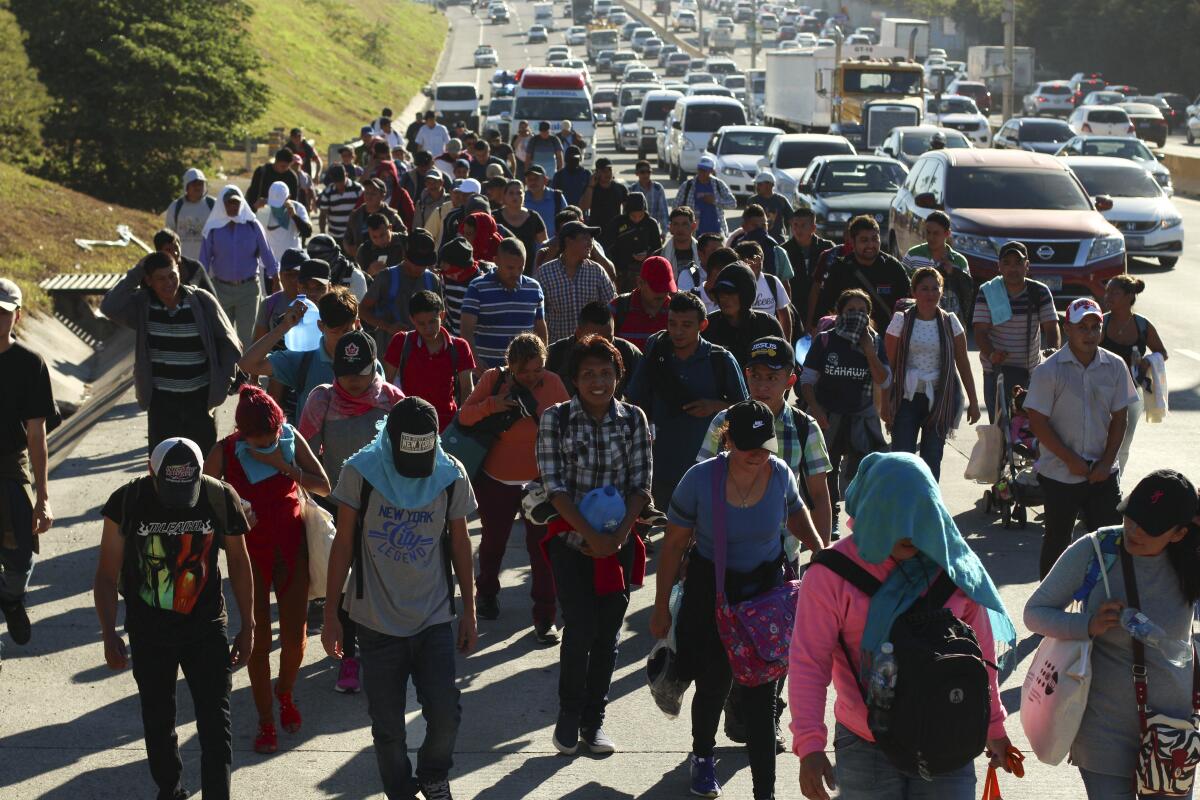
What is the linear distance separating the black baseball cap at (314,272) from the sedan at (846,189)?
15675 millimetres

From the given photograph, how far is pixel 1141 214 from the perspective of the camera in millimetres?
25594

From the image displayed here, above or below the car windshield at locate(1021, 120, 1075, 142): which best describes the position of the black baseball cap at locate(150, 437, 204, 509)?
above

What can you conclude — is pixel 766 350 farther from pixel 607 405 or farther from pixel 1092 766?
pixel 1092 766

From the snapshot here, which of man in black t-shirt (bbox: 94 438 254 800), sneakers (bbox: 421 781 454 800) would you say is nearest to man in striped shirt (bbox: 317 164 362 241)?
man in black t-shirt (bbox: 94 438 254 800)

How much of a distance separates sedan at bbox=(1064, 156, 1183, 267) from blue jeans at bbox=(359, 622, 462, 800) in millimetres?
20459

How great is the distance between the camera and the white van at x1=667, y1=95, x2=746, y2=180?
37.7 metres

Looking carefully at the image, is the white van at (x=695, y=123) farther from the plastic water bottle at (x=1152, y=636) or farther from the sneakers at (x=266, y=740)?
the plastic water bottle at (x=1152, y=636)

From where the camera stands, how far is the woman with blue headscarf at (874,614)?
4.51 m

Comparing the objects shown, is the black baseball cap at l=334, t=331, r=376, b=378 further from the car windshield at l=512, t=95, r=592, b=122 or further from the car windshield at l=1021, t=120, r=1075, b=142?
the car windshield at l=1021, t=120, r=1075, b=142

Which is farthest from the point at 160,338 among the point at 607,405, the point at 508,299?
the point at 607,405

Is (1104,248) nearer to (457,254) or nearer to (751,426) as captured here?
(457,254)

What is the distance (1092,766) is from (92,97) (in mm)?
26124

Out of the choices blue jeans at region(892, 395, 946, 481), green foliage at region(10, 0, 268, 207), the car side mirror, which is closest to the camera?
blue jeans at region(892, 395, 946, 481)

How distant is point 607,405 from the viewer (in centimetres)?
696
